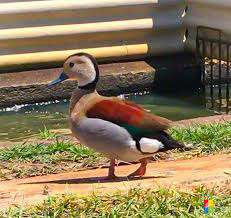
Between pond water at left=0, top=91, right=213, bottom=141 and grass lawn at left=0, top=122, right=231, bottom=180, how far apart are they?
6.56 ft

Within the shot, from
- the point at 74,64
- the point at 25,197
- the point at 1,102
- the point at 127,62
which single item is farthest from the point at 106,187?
the point at 127,62

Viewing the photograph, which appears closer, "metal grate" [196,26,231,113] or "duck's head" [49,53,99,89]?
"duck's head" [49,53,99,89]

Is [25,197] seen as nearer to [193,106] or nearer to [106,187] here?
[106,187]

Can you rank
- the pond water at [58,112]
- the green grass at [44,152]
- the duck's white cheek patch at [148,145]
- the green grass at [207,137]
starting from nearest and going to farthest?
the duck's white cheek patch at [148,145] → the green grass at [44,152] → the green grass at [207,137] → the pond water at [58,112]

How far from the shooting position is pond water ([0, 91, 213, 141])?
8169 millimetres

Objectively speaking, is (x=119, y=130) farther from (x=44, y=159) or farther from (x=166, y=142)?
(x=44, y=159)

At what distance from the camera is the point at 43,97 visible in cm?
911

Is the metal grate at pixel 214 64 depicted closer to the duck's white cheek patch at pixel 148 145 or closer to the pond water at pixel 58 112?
the pond water at pixel 58 112

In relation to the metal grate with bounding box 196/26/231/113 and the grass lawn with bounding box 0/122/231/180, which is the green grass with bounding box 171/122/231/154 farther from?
the metal grate with bounding box 196/26/231/113

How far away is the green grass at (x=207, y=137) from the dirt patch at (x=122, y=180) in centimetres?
24

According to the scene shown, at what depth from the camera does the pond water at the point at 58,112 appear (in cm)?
817

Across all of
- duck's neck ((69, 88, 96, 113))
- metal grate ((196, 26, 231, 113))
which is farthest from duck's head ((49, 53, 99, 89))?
metal grate ((196, 26, 231, 113))

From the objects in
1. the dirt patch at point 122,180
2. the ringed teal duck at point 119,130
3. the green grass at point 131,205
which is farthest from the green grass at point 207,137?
the green grass at point 131,205

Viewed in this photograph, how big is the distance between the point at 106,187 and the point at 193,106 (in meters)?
A: 4.75
